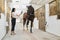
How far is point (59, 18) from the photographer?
21.5 ft

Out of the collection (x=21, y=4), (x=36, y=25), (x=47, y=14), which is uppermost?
(x=21, y=4)

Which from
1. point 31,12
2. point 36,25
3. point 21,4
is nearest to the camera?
point 31,12

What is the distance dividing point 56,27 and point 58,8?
2.80ft

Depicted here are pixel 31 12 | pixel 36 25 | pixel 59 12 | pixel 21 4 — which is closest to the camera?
pixel 59 12

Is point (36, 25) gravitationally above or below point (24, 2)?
below

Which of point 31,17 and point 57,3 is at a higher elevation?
point 57,3

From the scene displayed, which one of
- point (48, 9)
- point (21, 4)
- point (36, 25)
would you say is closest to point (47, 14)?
point (48, 9)

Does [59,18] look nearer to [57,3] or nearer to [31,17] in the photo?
[57,3]

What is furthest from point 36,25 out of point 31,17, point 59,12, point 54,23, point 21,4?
point 59,12

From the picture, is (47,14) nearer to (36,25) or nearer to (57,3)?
(57,3)

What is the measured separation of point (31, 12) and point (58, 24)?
1.91m

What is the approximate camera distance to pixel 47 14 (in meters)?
8.69

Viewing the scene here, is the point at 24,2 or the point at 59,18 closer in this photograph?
the point at 59,18

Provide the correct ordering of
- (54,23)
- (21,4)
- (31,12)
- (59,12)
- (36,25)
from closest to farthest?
(59,12)
(54,23)
(31,12)
(36,25)
(21,4)
